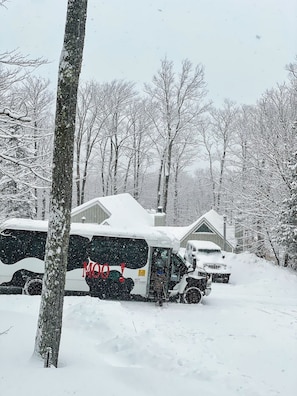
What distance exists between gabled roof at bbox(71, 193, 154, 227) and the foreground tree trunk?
69.7 feet

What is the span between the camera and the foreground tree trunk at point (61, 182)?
5.48 meters

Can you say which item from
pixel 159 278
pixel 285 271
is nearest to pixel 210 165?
pixel 285 271

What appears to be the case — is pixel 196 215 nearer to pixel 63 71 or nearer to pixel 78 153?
pixel 78 153

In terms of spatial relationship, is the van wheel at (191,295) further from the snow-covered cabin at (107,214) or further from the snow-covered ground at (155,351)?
the snow-covered cabin at (107,214)

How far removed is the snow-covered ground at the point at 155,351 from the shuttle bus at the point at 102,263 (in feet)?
2.62

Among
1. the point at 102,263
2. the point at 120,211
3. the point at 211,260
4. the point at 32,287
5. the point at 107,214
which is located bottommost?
the point at 32,287

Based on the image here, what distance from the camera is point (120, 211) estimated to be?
96.1 ft

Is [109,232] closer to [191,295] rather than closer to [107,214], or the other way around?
[191,295]

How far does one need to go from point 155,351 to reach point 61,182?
3.52m

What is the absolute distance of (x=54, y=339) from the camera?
18.2ft

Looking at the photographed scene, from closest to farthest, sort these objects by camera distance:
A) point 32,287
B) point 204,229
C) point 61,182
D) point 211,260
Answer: point 61,182 → point 32,287 → point 211,260 → point 204,229

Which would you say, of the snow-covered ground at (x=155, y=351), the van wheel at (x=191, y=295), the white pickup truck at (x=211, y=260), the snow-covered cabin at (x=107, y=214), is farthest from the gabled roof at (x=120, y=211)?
the snow-covered ground at (x=155, y=351)

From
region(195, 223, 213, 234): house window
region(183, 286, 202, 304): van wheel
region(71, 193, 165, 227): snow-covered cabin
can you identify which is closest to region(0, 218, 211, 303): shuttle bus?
region(183, 286, 202, 304): van wheel

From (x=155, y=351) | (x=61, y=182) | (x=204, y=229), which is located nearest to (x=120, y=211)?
(x=204, y=229)
